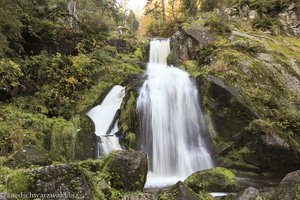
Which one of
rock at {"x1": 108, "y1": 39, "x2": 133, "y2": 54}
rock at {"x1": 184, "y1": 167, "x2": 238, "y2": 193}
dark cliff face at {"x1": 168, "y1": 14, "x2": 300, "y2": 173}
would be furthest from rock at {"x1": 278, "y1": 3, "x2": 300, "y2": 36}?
rock at {"x1": 184, "y1": 167, "x2": 238, "y2": 193}

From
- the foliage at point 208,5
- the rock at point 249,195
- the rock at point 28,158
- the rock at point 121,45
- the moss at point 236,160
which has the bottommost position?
the moss at point 236,160

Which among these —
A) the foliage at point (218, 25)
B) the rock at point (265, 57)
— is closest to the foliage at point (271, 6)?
the foliage at point (218, 25)

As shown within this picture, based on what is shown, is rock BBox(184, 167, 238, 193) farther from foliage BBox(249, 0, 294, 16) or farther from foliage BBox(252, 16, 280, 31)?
foliage BBox(249, 0, 294, 16)

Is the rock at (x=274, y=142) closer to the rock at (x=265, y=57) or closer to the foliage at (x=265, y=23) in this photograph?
the rock at (x=265, y=57)

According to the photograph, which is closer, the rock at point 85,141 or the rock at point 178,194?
the rock at point 178,194

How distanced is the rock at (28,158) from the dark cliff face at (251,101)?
21.0 feet

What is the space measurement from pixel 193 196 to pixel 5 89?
7883 mm

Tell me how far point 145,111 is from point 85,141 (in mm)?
2855

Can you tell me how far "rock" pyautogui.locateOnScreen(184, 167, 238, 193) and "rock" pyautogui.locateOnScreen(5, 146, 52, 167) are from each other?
138 inches

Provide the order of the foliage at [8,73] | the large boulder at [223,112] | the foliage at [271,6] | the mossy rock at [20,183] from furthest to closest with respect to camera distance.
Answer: the foliage at [271,6] < the large boulder at [223,112] < the foliage at [8,73] < the mossy rock at [20,183]

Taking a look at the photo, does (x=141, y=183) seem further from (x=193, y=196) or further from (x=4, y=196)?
(x=4, y=196)

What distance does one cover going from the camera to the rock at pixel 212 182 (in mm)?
7562

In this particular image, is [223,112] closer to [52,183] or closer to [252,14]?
[52,183]

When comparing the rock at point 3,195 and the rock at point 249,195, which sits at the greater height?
the rock at point 3,195
